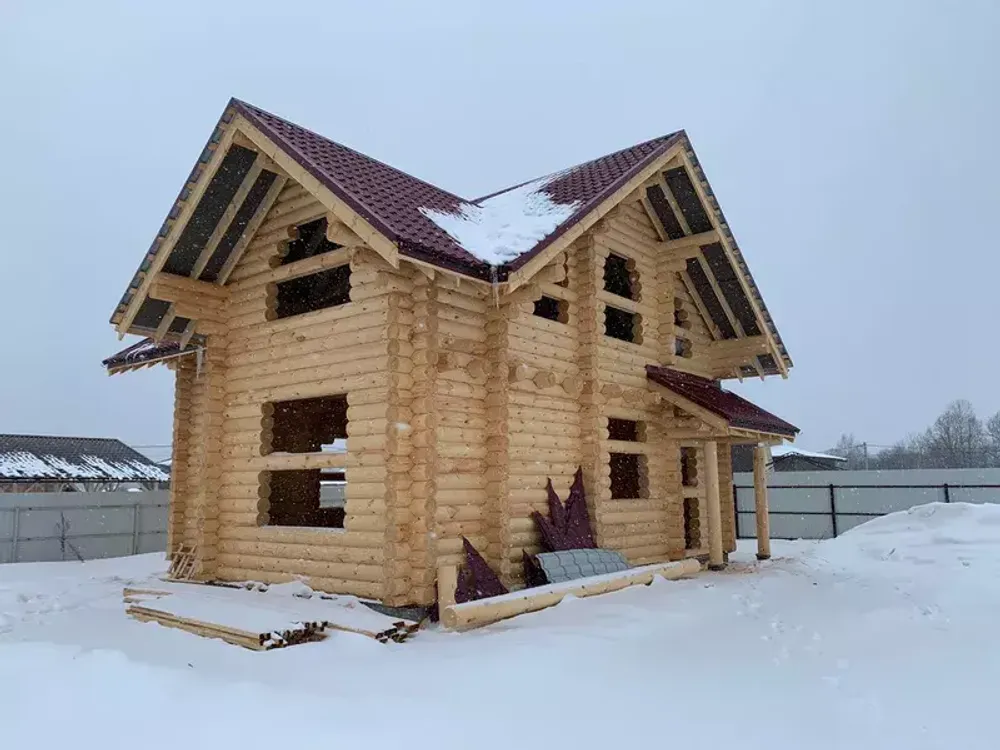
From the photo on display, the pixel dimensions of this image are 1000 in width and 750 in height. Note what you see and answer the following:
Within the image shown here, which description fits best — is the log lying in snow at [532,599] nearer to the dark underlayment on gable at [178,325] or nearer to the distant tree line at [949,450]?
the dark underlayment on gable at [178,325]

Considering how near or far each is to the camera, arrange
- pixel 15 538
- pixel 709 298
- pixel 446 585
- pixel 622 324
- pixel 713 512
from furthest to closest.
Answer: pixel 15 538
pixel 709 298
pixel 622 324
pixel 713 512
pixel 446 585

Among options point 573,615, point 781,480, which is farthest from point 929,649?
point 781,480

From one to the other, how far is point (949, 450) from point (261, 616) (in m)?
63.8

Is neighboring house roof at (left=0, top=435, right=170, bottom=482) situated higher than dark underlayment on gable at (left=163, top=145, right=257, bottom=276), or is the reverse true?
dark underlayment on gable at (left=163, top=145, right=257, bottom=276)

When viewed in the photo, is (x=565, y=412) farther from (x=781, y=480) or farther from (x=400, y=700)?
(x=781, y=480)

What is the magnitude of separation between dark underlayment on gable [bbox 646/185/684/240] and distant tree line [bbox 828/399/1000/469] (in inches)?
1368

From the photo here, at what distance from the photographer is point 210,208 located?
1088 cm

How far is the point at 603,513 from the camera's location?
11828 millimetres

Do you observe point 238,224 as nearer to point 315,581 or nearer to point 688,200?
point 315,581

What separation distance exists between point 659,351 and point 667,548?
3695 mm

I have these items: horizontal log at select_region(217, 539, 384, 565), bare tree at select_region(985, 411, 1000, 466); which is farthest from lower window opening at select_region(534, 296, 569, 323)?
bare tree at select_region(985, 411, 1000, 466)

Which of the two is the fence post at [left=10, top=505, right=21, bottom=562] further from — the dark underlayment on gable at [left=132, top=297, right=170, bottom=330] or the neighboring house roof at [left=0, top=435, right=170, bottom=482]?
the neighboring house roof at [left=0, top=435, right=170, bottom=482]

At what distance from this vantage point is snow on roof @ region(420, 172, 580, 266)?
31.3 ft

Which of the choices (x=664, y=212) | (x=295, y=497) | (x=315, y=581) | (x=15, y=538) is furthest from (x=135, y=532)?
(x=664, y=212)
